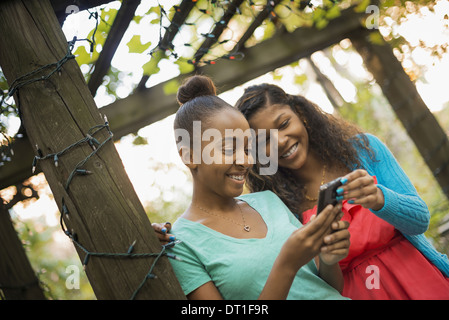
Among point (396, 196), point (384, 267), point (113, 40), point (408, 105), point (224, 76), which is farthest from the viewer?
point (408, 105)

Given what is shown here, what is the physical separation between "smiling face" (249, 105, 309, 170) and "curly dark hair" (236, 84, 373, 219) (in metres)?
0.05

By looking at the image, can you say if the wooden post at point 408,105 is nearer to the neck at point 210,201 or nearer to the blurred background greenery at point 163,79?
the blurred background greenery at point 163,79

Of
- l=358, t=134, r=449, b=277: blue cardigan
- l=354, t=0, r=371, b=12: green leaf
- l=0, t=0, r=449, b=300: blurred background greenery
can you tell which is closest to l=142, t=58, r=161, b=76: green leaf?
l=0, t=0, r=449, b=300: blurred background greenery

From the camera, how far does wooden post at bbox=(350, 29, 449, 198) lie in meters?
3.42

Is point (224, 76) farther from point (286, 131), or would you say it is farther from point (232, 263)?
point (232, 263)

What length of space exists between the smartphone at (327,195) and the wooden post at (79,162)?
1.91 feet

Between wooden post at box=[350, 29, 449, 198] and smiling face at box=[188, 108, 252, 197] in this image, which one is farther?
wooden post at box=[350, 29, 449, 198]

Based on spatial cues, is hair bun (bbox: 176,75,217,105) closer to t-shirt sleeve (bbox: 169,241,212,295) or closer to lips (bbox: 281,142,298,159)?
lips (bbox: 281,142,298,159)

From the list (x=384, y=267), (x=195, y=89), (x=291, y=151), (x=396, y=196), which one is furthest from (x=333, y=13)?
(x=384, y=267)

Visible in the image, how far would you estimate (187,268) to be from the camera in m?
1.49

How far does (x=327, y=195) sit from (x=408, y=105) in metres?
2.54

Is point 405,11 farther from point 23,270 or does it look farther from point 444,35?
point 23,270

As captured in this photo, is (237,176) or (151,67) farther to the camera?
(151,67)
